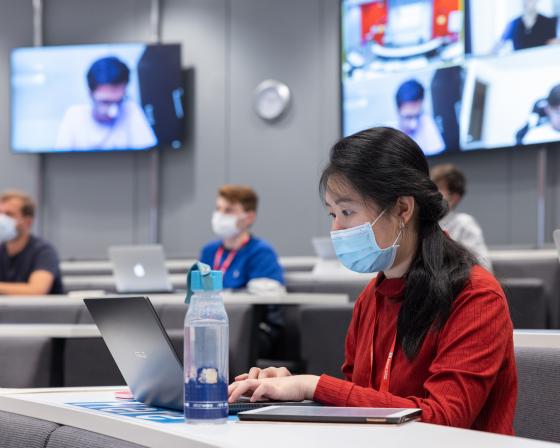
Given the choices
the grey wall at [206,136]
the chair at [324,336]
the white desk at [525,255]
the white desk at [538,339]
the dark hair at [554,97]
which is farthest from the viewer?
the grey wall at [206,136]

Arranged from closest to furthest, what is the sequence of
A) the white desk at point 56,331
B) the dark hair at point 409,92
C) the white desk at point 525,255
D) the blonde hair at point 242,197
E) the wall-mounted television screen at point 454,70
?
the white desk at point 56,331, the white desk at point 525,255, the blonde hair at point 242,197, the wall-mounted television screen at point 454,70, the dark hair at point 409,92

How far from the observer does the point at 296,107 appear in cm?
774

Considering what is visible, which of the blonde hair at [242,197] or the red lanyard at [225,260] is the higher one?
the blonde hair at [242,197]

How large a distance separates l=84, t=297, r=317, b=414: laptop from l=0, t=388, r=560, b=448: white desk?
12 cm

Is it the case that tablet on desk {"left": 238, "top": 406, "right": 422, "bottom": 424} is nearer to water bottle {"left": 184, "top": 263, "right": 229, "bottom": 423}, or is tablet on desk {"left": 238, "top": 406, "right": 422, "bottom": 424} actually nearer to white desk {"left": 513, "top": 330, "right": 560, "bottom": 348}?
water bottle {"left": 184, "top": 263, "right": 229, "bottom": 423}

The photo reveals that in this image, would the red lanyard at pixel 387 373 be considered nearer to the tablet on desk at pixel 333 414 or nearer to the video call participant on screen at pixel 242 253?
the tablet on desk at pixel 333 414

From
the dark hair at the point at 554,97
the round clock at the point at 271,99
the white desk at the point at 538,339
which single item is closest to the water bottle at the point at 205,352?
the white desk at the point at 538,339

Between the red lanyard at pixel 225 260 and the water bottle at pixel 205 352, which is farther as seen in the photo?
the red lanyard at pixel 225 260

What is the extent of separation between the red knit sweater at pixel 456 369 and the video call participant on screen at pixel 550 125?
440 cm

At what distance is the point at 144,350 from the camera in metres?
1.46

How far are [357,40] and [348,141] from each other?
5.51 meters

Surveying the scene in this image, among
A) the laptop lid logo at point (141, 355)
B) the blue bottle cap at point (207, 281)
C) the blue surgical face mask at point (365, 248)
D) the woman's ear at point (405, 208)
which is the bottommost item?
the laptop lid logo at point (141, 355)

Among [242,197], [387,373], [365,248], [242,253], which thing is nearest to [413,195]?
[365,248]

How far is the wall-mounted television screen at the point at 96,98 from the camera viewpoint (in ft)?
26.0
